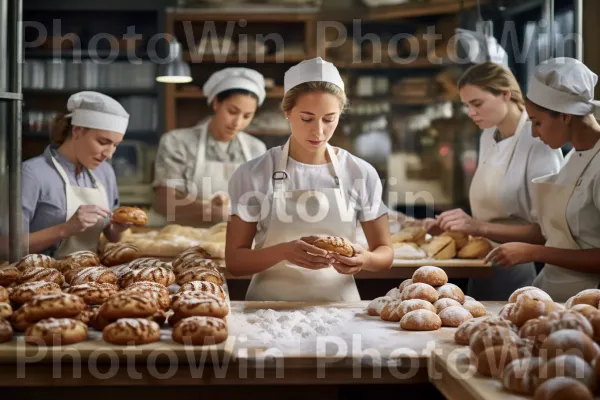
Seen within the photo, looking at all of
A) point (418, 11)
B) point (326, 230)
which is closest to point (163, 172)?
point (326, 230)

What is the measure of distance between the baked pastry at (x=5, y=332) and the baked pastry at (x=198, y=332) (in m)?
0.41

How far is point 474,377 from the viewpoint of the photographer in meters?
1.61

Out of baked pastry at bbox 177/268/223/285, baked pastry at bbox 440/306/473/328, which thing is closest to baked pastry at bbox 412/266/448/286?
baked pastry at bbox 440/306/473/328

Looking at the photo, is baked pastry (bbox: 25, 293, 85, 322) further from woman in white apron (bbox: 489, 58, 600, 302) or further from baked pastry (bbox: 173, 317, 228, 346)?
woman in white apron (bbox: 489, 58, 600, 302)

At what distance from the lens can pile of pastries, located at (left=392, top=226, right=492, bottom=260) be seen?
11.8 ft

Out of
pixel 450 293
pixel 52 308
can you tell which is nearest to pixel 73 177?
pixel 52 308

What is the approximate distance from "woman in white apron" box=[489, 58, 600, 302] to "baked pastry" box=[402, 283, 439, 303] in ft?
1.84

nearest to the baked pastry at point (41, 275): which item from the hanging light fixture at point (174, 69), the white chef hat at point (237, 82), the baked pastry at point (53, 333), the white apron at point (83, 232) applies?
the baked pastry at point (53, 333)

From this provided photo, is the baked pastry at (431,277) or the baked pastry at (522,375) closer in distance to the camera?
the baked pastry at (522,375)

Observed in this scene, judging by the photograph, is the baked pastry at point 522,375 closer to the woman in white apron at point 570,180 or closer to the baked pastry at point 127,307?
the baked pastry at point 127,307

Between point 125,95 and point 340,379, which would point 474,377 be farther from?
point 125,95

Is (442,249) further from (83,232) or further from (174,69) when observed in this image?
(174,69)

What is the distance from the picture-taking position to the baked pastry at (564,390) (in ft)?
4.43

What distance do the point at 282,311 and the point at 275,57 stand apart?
4.19 meters
